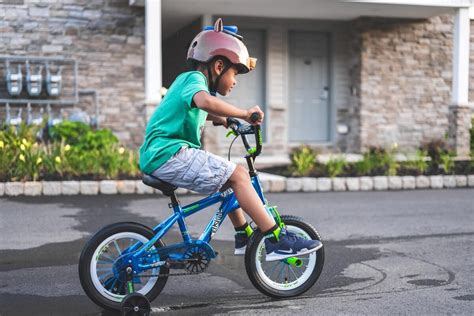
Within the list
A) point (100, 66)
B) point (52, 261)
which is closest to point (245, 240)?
point (52, 261)

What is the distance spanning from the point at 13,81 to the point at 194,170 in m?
9.69

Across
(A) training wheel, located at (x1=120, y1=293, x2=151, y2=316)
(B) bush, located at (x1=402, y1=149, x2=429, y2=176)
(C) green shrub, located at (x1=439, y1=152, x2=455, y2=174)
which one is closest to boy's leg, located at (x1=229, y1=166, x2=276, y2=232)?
(A) training wheel, located at (x1=120, y1=293, x2=151, y2=316)

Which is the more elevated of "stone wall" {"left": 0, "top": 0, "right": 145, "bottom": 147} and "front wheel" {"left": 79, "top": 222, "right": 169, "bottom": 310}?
"stone wall" {"left": 0, "top": 0, "right": 145, "bottom": 147}

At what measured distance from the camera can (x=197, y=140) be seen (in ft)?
14.2

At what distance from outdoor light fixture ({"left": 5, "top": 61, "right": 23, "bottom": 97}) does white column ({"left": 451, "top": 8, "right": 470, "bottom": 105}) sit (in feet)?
28.6

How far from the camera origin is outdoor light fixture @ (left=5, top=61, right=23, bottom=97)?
12.9 m

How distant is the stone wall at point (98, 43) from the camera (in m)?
13.2

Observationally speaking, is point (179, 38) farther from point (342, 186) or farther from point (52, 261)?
point (52, 261)

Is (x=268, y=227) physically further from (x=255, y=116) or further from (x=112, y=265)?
(x=112, y=265)

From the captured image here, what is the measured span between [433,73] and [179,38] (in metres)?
6.26

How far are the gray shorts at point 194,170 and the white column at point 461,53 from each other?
11.1 m

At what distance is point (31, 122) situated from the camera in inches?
510

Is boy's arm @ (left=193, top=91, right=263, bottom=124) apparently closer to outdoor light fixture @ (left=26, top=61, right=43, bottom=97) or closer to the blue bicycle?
the blue bicycle

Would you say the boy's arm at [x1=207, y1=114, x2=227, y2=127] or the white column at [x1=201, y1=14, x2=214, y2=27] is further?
the white column at [x1=201, y1=14, x2=214, y2=27]
